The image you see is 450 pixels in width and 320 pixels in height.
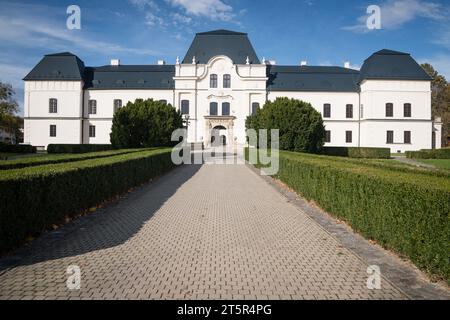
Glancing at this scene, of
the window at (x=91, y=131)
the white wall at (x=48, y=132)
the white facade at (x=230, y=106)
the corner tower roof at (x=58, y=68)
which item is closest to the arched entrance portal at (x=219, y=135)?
the white facade at (x=230, y=106)

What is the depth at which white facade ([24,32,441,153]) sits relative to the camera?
4506 cm

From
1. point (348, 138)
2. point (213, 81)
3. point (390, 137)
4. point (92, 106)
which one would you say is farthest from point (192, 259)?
point (92, 106)

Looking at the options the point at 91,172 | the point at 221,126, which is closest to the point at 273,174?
the point at 91,172

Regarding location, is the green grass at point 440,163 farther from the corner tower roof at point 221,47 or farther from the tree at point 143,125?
the corner tower roof at point 221,47

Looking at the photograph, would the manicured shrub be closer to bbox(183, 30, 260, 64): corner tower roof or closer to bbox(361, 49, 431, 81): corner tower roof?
bbox(183, 30, 260, 64): corner tower roof

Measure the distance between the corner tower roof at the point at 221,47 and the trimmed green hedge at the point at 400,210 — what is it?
40508 mm

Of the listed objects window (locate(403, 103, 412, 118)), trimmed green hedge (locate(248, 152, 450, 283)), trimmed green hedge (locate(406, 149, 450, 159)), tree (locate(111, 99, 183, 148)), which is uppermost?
window (locate(403, 103, 412, 118))

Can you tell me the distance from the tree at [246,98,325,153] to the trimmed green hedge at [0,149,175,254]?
15.4 metres

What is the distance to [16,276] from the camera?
468cm

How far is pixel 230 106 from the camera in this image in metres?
47.0

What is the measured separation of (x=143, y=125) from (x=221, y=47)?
2592 centimetres

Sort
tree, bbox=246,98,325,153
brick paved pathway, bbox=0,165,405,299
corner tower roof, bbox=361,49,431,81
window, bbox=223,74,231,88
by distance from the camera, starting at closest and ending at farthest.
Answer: brick paved pathway, bbox=0,165,405,299, tree, bbox=246,98,325,153, corner tower roof, bbox=361,49,431,81, window, bbox=223,74,231,88

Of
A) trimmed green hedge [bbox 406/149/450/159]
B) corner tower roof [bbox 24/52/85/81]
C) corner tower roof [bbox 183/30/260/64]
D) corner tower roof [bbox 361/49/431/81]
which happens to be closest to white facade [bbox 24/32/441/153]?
corner tower roof [bbox 361/49/431/81]

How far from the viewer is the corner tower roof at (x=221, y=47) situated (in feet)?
155
